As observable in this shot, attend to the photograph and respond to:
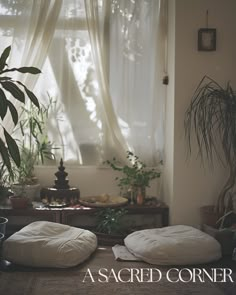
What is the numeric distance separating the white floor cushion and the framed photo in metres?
1.55

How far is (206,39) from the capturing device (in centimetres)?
349

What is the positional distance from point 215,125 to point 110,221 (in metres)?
1.20

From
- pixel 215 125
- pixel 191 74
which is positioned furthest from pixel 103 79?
pixel 215 125

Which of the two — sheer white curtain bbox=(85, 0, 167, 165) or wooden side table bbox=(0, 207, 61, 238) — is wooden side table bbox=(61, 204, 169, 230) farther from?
sheer white curtain bbox=(85, 0, 167, 165)

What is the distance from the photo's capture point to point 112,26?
3.75m

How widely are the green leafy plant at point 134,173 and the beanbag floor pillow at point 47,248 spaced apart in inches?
29.9

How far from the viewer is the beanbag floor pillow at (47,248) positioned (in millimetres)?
2752

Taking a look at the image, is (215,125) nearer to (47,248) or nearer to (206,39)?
(206,39)

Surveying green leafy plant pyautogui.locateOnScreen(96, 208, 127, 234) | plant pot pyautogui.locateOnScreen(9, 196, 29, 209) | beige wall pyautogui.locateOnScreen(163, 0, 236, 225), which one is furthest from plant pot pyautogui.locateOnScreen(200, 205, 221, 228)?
plant pot pyautogui.locateOnScreen(9, 196, 29, 209)

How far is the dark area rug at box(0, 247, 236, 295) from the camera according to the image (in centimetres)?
241

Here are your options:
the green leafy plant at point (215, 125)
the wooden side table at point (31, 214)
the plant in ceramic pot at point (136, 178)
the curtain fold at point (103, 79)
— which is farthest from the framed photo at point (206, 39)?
the wooden side table at point (31, 214)

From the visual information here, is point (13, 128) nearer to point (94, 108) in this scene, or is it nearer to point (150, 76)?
point (94, 108)

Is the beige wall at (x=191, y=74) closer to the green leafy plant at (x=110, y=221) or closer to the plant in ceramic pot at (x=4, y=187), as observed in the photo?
the green leafy plant at (x=110, y=221)

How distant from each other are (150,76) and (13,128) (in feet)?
4.34
